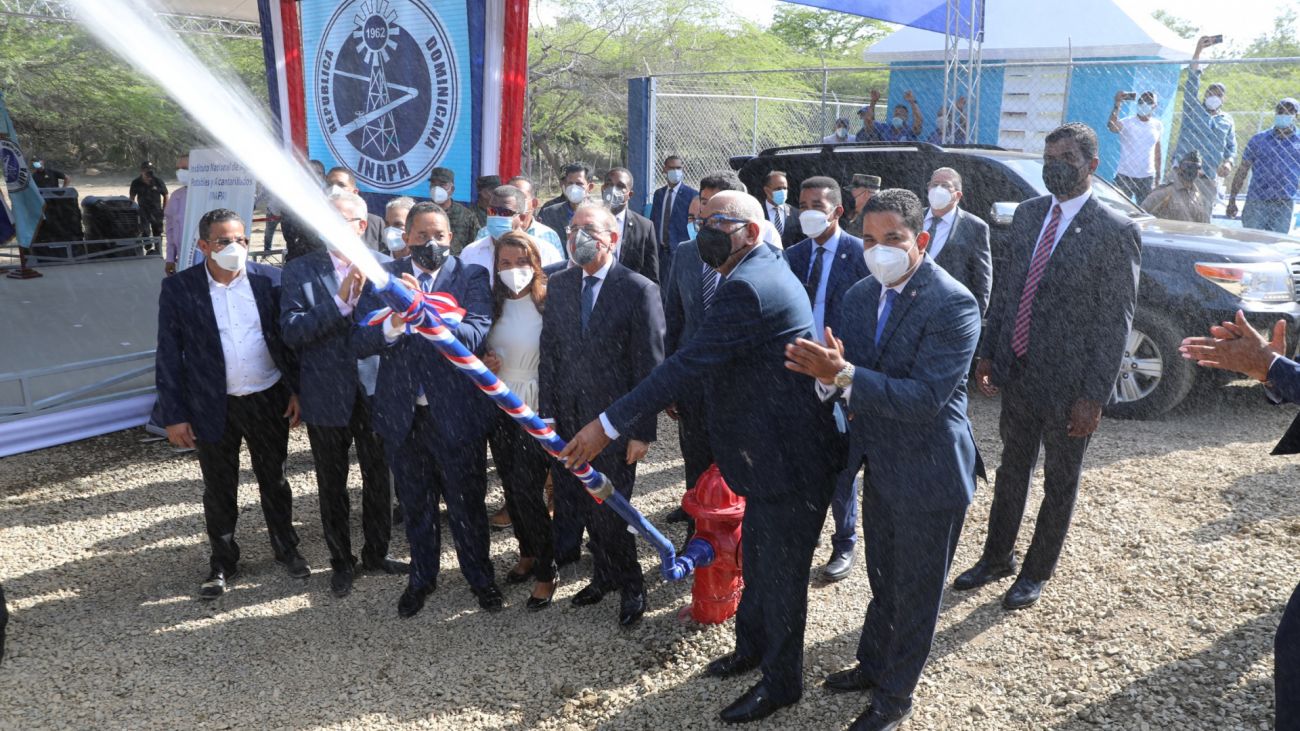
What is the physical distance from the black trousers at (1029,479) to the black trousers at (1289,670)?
1.70 metres

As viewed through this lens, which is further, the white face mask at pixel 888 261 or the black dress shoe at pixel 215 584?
the black dress shoe at pixel 215 584

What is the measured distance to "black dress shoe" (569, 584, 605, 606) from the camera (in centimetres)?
458

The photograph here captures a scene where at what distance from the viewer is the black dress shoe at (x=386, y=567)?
5.04 m

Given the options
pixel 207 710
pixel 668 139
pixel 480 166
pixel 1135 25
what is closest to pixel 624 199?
pixel 480 166

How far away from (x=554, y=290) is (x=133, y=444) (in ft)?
15.7

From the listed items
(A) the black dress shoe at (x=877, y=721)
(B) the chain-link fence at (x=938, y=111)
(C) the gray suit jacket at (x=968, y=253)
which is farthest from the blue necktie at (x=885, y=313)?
(B) the chain-link fence at (x=938, y=111)

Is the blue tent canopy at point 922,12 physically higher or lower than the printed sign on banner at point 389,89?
higher

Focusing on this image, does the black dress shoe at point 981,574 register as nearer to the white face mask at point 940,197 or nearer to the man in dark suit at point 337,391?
Result: the white face mask at point 940,197

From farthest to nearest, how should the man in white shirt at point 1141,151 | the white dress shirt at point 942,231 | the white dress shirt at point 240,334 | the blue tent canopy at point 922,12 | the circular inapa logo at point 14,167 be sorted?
1. the circular inapa logo at point 14,167
2. the man in white shirt at point 1141,151
3. the blue tent canopy at point 922,12
4. the white dress shirt at point 942,231
5. the white dress shirt at point 240,334

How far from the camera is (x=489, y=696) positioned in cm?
384

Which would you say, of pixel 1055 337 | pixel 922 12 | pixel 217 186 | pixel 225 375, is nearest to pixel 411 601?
pixel 225 375

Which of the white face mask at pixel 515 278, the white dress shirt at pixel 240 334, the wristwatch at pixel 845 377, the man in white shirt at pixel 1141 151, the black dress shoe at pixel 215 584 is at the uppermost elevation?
the man in white shirt at pixel 1141 151

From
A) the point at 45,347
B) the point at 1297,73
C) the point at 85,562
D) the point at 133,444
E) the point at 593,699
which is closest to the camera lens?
the point at 593,699

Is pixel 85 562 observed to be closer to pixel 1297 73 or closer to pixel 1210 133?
pixel 1210 133
